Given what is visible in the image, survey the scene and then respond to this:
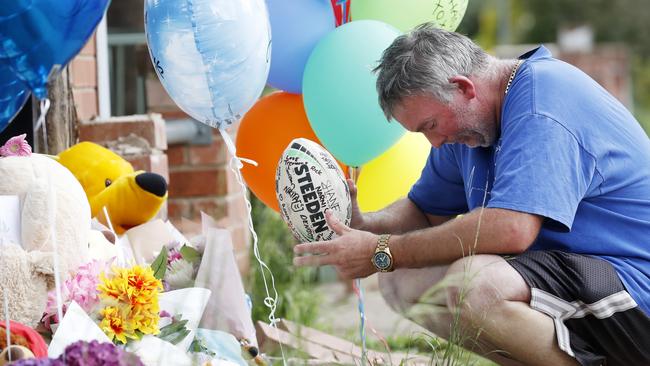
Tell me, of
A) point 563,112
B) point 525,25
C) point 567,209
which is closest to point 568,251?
point 567,209

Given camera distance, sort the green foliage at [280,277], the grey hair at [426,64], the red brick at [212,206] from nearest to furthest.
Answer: the grey hair at [426,64] < the green foliage at [280,277] < the red brick at [212,206]

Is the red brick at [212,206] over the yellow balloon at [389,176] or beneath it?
beneath

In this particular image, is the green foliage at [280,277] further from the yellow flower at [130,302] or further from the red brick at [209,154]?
the yellow flower at [130,302]

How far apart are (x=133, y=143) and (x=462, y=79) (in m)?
1.53

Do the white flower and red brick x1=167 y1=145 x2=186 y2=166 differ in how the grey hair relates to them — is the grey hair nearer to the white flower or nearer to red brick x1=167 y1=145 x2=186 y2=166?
the white flower

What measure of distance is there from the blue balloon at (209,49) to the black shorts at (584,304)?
89 cm

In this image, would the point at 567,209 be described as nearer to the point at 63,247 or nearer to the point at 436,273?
the point at 436,273

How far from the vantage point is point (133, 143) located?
362cm

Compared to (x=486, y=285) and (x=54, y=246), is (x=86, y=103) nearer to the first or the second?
(x=54, y=246)

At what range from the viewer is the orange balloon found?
318 cm

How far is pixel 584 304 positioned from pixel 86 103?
2.14 meters

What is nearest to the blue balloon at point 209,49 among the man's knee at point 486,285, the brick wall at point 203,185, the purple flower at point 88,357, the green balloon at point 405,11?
the green balloon at point 405,11

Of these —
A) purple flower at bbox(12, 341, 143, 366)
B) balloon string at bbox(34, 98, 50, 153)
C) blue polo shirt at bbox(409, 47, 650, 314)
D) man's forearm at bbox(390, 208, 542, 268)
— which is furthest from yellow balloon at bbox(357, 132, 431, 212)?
purple flower at bbox(12, 341, 143, 366)

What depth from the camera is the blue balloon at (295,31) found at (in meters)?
3.01
